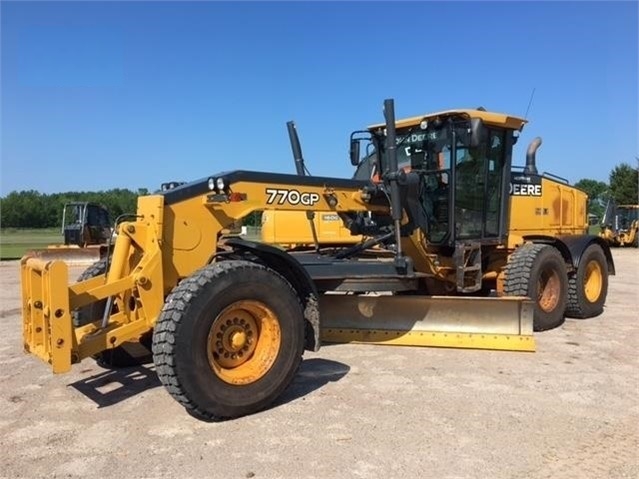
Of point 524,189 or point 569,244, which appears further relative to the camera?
point 569,244

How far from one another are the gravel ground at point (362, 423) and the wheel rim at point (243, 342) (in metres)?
0.36

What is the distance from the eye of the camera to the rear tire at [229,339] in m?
4.31

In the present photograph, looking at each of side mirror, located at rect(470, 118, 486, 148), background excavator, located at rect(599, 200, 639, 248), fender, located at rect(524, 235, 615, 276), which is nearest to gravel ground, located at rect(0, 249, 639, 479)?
side mirror, located at rect(470, 118, 486, 148)

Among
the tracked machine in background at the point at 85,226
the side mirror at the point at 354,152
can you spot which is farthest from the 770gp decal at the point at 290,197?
the tracked machine in background at the point at 85,226

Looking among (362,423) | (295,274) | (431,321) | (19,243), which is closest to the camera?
(362,423)

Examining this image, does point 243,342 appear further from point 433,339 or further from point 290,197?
point 433,339

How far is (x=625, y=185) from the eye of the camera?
52.5 metres

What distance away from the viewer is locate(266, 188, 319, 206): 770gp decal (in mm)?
5613

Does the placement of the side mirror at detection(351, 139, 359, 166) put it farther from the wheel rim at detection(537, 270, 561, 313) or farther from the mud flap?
the wheel rim at detection(537, 270, 561, 313)

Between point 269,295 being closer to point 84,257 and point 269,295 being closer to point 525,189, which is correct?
point 525,189

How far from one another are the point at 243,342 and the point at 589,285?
6674 millimetres

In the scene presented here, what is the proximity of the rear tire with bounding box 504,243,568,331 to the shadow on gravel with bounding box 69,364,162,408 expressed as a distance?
453 cm

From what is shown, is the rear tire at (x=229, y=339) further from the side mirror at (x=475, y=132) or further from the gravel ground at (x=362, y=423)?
the side mirror at (x=475, y=132)

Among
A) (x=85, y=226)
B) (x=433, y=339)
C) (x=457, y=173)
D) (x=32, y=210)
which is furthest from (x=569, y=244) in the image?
(x=32, y=210)
